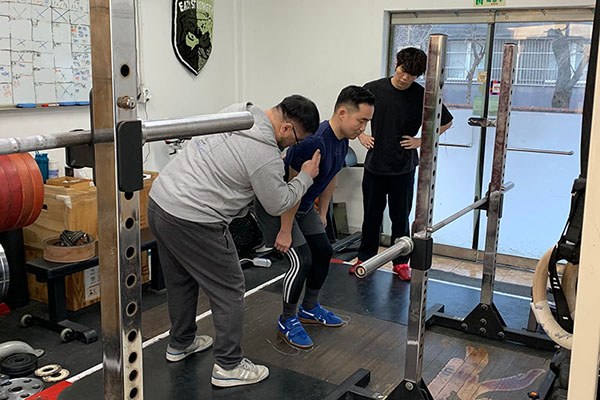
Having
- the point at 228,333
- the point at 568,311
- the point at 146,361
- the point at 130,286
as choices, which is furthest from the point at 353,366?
the point at 130,286

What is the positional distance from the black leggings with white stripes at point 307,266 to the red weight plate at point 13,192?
144 centimetres

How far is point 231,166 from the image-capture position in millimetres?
2582

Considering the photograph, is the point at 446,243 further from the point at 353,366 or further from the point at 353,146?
the point at 353,366

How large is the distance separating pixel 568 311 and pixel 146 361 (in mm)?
2192

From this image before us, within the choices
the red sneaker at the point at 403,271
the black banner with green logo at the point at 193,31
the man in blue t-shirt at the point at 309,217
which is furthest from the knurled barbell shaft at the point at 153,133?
the black banner with green logo at the point at 193,31

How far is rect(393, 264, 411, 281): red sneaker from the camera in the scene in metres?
4.39

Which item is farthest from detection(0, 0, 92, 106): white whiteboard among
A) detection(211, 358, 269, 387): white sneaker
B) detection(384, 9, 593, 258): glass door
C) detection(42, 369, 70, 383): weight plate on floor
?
detection(384, 9, 593, 258): glass door

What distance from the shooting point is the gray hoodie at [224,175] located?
2570 mm

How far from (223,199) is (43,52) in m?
2.15

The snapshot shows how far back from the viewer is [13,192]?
323 cm

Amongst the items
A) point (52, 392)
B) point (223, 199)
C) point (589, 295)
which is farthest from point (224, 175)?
point (589, 295)

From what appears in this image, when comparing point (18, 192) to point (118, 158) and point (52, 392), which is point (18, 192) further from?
point (118, 158)

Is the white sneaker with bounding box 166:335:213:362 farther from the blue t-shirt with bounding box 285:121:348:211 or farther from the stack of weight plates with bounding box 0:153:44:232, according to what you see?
the stack of weight plates with bounding box 0:153:44:232

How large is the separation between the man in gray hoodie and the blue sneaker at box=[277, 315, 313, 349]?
1.48 feet
